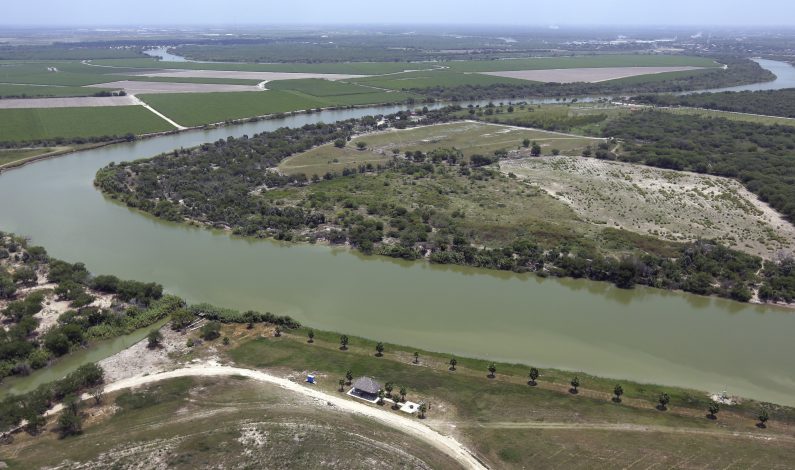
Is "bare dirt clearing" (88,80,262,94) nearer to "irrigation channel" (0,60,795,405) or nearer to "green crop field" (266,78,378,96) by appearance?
"green crop field" (266,78,378,96)

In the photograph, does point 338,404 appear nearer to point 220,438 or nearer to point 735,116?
point 220,438

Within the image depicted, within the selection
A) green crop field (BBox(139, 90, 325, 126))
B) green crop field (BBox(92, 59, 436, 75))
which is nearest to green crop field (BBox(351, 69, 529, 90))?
green crop field (BBox(92, 59, 436, 75))

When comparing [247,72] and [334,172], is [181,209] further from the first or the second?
[247,72]

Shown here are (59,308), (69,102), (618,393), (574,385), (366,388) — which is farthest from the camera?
(69,102)

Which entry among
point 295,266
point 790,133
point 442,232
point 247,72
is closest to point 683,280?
point 442,232

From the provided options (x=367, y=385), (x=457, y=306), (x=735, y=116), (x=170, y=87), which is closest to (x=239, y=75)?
(x=170, y=87)

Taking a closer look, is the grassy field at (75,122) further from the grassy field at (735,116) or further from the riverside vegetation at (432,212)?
the grassy field at (735,116)

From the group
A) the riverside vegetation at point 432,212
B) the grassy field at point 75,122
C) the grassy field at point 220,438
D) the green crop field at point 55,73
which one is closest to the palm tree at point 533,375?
the grassy field at point 220,438
